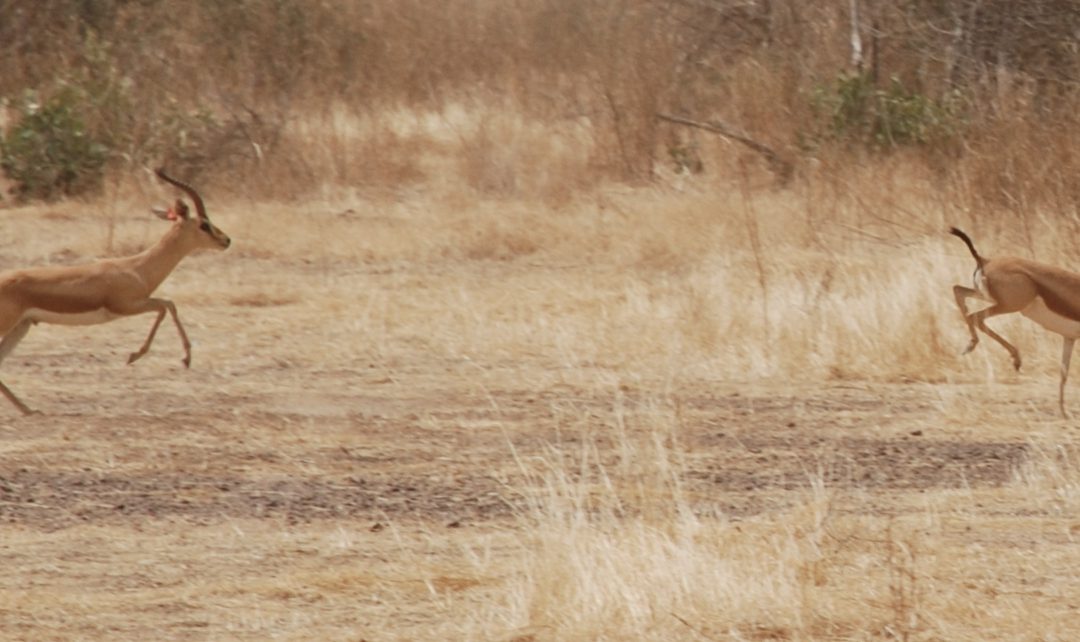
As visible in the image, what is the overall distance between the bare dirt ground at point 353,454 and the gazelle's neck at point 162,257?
53cm

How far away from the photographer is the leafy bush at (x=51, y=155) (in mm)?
17953

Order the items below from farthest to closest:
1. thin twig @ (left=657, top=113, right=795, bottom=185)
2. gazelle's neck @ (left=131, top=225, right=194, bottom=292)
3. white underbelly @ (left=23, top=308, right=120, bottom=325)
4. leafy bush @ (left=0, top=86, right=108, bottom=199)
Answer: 1. leafy bush @ (left=0, top=86, right=108, bottom=199)
2. thin twig @ (left=657, top=113, right=795, bottom=185)
3. gazelle's neck @ (left=131, top=225, right=194, bottom=292)
4. white underbelly @ (left=23, top=308, right=120, bottom=325)

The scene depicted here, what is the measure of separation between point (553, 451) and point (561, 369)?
7.56ft

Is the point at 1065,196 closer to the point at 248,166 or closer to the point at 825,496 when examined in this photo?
the point at 825,496

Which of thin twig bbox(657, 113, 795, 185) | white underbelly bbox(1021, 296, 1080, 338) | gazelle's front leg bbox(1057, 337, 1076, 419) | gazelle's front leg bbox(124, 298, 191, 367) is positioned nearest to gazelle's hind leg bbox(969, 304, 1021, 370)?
white underbelly bbox(1021, 296, 1080, 338)

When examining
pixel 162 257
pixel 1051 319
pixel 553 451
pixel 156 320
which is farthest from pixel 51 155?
pixel 1051 319

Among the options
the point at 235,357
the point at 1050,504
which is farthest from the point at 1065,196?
the point at 1050,504

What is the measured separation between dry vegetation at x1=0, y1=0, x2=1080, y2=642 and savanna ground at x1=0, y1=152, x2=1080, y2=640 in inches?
1.0

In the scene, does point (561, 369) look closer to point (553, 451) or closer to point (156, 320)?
point (156, 320)

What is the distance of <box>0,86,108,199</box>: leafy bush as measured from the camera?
18.0 meters

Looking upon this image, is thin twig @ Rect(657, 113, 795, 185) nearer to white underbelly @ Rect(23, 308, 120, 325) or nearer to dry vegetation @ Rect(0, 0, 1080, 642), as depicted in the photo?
dry vegetation @ Rect(0, 0, 1080, 642)

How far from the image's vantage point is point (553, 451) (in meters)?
8.21

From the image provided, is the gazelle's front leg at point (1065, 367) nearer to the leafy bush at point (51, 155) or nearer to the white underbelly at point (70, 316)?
the white underbelly at point (70, 316)

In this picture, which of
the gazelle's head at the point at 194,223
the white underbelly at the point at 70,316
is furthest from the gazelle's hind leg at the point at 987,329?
the white underbelly at the point at 70,316
